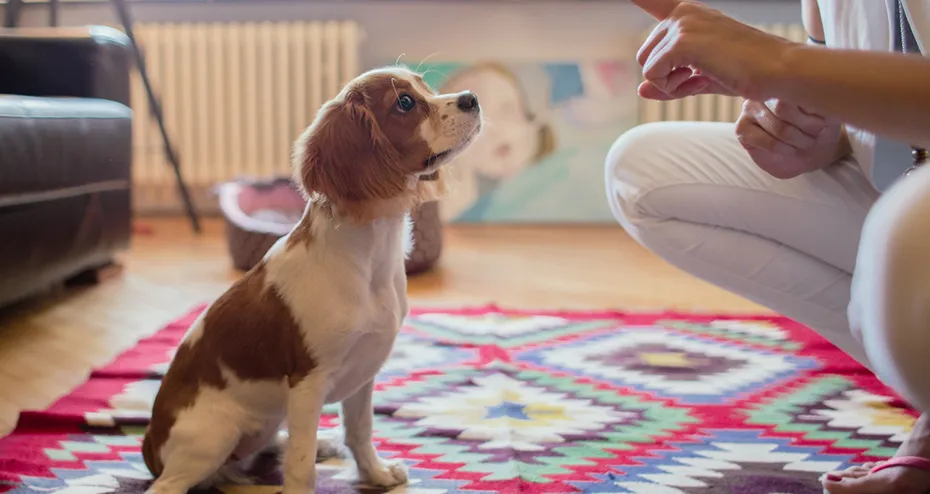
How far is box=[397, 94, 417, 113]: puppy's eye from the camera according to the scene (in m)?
1.09

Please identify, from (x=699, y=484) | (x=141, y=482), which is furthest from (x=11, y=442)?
(x=699, y=484)

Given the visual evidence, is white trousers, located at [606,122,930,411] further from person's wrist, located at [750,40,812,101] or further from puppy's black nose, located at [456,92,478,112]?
person's wrist, located at [750,40,812,101]

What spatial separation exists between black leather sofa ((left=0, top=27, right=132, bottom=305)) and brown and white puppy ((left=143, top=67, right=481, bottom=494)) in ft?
2.89

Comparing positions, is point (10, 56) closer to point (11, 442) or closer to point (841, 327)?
point (11, 442)

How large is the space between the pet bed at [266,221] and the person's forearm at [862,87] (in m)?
1.66

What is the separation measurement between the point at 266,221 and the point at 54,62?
0.78m

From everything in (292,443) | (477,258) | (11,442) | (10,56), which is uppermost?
(10,56)

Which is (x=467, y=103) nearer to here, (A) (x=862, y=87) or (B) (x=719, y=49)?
(B) (x=719, y=49)

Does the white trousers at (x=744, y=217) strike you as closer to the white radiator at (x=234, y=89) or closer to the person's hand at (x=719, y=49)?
the person's hand at (x=719, y=49)

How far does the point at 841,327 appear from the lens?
1370 millimetres

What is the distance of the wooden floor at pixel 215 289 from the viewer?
1.71 meters

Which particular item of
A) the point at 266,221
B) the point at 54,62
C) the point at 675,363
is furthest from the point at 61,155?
the point at 675,363

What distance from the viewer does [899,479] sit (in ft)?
3.34

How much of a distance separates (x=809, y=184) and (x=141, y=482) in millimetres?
989
